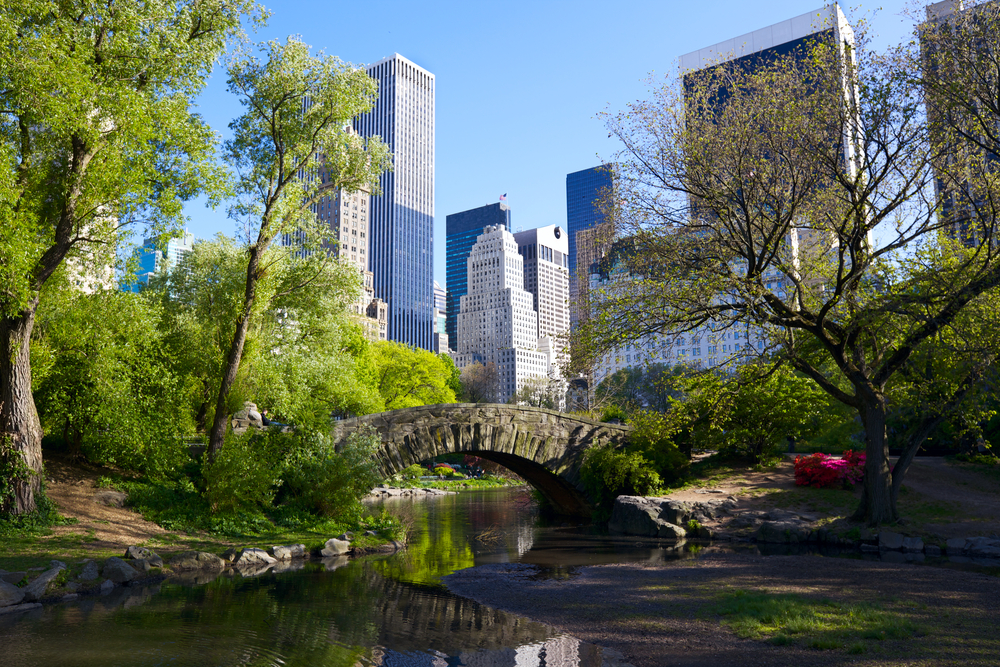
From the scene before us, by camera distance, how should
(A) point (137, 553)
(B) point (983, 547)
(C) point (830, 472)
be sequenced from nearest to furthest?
(A) point (137, 553)
(B) point (983, 547)
(C) point (830, 472)

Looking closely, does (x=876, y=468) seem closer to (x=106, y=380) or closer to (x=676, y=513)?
(x=676, y=513)

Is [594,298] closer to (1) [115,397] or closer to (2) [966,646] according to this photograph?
(2) [966,646]

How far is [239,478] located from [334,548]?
3188 mm

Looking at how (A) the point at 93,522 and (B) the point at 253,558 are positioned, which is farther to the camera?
(A) the point at 93,522

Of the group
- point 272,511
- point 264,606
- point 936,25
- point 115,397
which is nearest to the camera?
point 264,606

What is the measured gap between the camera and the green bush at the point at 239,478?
1780 centimetres

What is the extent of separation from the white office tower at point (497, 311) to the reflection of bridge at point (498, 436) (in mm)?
147920

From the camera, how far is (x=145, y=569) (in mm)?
13250

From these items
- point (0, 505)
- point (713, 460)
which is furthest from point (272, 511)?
point (713, 460)

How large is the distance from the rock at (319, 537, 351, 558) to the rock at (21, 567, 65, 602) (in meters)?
6.33

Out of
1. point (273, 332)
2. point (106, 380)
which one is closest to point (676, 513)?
point (273, 332)

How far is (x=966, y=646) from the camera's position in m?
7.12

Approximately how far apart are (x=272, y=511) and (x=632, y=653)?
14028 mm

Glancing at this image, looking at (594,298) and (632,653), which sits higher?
(594,298)
